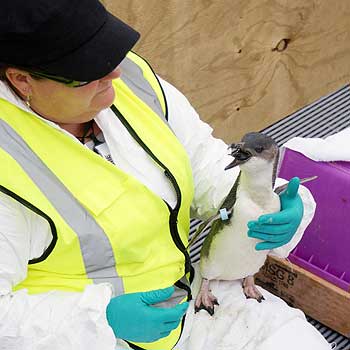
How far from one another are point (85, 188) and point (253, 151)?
0.25 m

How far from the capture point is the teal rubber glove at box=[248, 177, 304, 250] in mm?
1177

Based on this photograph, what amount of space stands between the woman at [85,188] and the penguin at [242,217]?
6cm

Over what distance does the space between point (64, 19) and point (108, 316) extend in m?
0.41

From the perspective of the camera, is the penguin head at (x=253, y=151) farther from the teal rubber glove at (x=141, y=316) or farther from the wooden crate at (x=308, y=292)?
the wooden crate at (x=308, y=292)

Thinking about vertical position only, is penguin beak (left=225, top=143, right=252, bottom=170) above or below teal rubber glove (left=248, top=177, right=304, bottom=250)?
above

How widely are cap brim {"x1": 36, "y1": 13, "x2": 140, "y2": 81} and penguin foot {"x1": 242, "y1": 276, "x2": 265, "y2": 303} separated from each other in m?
0.52

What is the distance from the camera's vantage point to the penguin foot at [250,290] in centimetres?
131

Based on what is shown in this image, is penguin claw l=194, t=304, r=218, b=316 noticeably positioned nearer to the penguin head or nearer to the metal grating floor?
the penguin head

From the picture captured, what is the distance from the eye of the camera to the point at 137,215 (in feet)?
3.58

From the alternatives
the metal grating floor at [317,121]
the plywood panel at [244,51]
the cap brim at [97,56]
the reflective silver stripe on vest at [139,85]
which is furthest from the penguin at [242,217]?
the metal grating floor at [317,121]

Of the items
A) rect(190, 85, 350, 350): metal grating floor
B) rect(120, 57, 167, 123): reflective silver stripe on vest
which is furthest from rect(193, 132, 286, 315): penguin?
rect(190, 85, 350, 350): metal grating floor

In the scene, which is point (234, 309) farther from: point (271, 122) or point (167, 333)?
point (271, 122)

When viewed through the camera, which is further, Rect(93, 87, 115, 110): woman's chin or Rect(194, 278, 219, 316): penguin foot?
Rect(194, 278, 219, 316): penguin foot

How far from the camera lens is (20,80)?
39.1 inches
